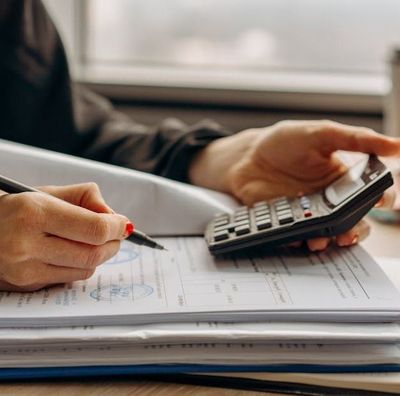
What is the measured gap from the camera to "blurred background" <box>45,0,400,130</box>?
1.28m

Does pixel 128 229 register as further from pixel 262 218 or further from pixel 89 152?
pixel 89 152

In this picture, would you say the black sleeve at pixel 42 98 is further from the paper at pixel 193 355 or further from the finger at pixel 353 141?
the paper at pixel 193 355

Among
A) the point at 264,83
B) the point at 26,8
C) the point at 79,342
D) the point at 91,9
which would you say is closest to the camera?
the point at 79,342

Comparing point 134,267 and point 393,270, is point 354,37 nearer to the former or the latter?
point 393,270

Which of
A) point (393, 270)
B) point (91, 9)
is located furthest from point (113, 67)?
point (393, 270)

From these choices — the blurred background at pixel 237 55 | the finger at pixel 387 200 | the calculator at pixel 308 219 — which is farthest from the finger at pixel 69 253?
the blurred background at pixel 237 55

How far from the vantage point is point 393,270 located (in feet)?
2.14

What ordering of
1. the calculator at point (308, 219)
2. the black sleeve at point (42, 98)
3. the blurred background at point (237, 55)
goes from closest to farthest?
the calculator at point (308, 219), the black sleeve at point (42, 98), the blurred background at point (237, 55)

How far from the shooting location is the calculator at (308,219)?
0.61 metres

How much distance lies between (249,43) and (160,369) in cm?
96

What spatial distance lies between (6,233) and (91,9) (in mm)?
953

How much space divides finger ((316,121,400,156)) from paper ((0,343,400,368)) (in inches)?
10.1

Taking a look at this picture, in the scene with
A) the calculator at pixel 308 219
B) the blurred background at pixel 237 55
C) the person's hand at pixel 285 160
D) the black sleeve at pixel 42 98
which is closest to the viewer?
the calculator at pixel 308 219

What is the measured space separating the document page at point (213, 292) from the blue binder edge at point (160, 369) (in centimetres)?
3
